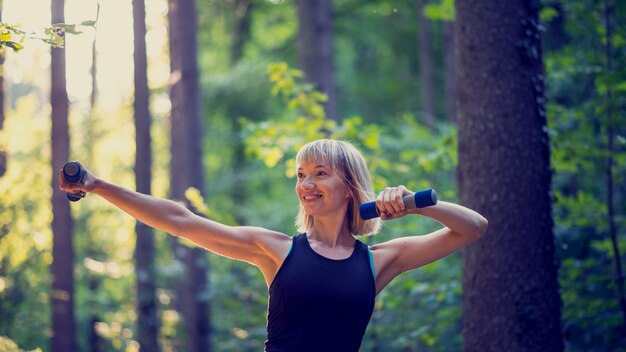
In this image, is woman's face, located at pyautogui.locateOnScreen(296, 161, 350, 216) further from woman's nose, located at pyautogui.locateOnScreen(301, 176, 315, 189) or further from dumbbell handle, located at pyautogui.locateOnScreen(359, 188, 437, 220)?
dumbbell handle, located at pyautogui.locateOnScreen(359, 188, 437, 220)

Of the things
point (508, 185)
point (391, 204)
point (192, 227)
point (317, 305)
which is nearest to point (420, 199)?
point (391, 204)

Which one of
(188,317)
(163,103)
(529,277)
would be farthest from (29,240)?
(529,277)

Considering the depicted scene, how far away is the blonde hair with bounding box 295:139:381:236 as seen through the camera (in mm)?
3635

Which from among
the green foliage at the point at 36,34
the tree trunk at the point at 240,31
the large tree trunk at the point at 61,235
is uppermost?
the tree trunk at the point at 240,31

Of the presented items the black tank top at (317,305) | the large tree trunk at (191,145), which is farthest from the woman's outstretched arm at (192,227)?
the large tree trunk at (191,145)

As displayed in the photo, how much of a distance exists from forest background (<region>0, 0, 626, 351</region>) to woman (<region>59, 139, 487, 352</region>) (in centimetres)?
117

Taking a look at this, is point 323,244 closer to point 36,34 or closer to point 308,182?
point 308,182

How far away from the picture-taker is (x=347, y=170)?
12.1 feet

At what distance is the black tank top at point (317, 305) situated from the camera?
131 inches

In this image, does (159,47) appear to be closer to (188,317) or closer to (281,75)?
(188,317)

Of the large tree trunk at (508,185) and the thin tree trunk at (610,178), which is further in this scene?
the thin tree trunk at (610,178)

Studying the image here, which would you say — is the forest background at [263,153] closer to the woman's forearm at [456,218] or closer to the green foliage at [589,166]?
the green foliage at [589,166]

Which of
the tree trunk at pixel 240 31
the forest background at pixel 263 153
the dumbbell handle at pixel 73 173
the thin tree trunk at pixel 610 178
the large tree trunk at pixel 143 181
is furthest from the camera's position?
the tree trunk at pixel 240 31

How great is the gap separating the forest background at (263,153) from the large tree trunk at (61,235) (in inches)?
2.4
